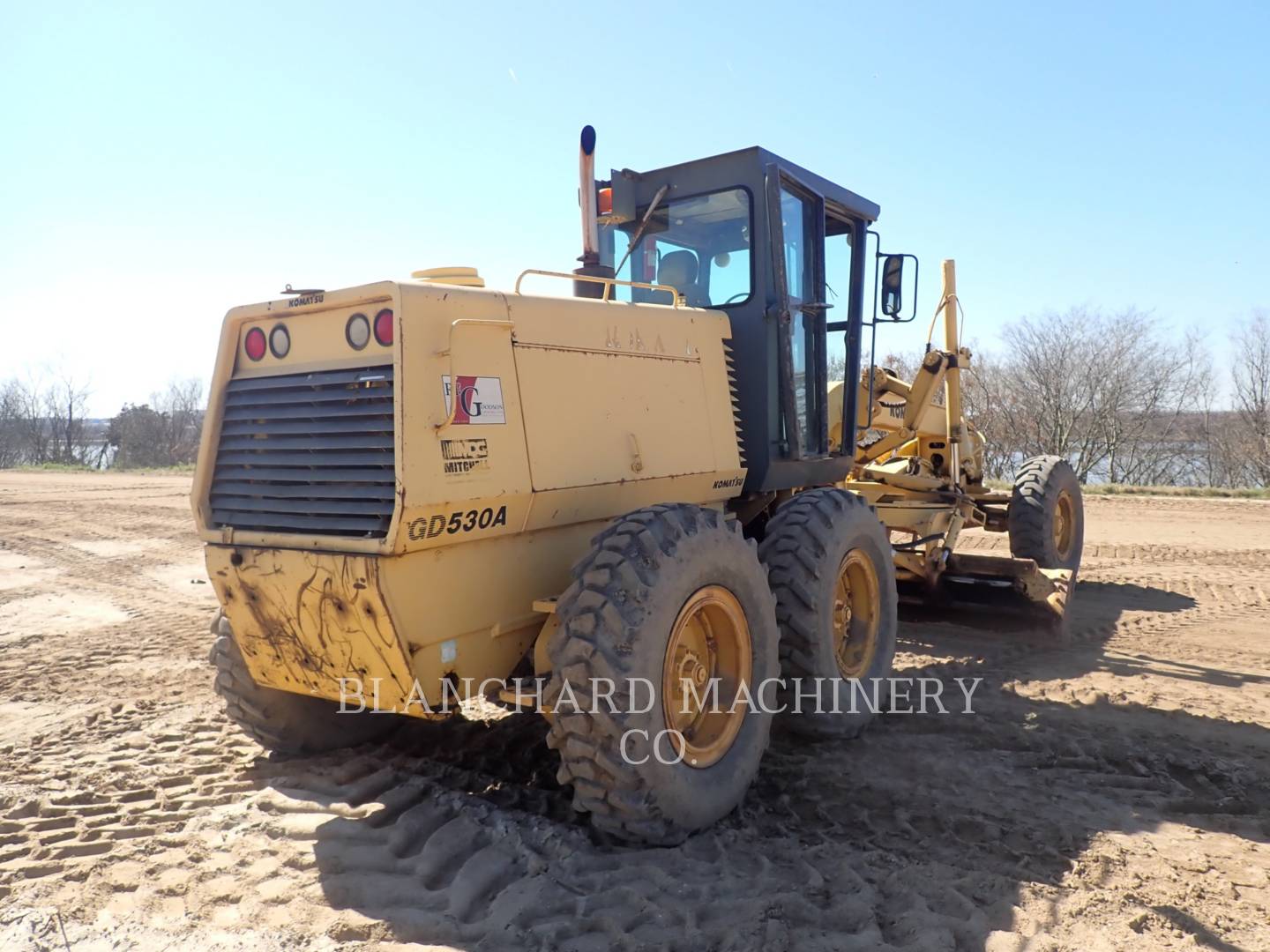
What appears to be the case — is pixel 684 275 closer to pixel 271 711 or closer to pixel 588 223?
pixel 588 223

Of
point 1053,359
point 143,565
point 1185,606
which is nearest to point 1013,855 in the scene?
point 1185,606

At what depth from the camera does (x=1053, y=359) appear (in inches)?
1166

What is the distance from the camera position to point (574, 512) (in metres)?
3.70

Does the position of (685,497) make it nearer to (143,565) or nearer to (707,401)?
(707,401)

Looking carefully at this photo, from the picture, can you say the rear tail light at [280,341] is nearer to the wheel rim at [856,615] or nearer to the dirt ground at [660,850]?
the dirt ground at [660,850]

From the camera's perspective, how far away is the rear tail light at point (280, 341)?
11.7 ft

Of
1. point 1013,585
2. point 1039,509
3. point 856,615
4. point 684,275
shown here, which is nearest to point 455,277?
point 684,275

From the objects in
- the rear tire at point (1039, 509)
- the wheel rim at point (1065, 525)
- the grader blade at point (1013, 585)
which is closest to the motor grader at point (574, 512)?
the grader blade at point (1013, 585)

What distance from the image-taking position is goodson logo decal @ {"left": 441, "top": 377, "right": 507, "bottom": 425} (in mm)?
3203

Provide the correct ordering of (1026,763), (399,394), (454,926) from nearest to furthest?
(454,926) < (399,394) < (1026,763)

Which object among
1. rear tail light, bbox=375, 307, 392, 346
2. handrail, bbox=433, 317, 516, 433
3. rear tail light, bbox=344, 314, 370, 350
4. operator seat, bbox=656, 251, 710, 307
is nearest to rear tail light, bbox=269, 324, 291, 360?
Result: rear tail light, bbox=344, 314, 370, 350

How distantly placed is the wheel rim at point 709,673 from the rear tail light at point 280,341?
1.86 meters

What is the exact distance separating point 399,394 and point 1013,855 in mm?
2730

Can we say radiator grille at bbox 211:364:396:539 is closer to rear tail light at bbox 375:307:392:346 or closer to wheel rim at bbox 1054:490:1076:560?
rear tail light at bbox 375:307:392:346
